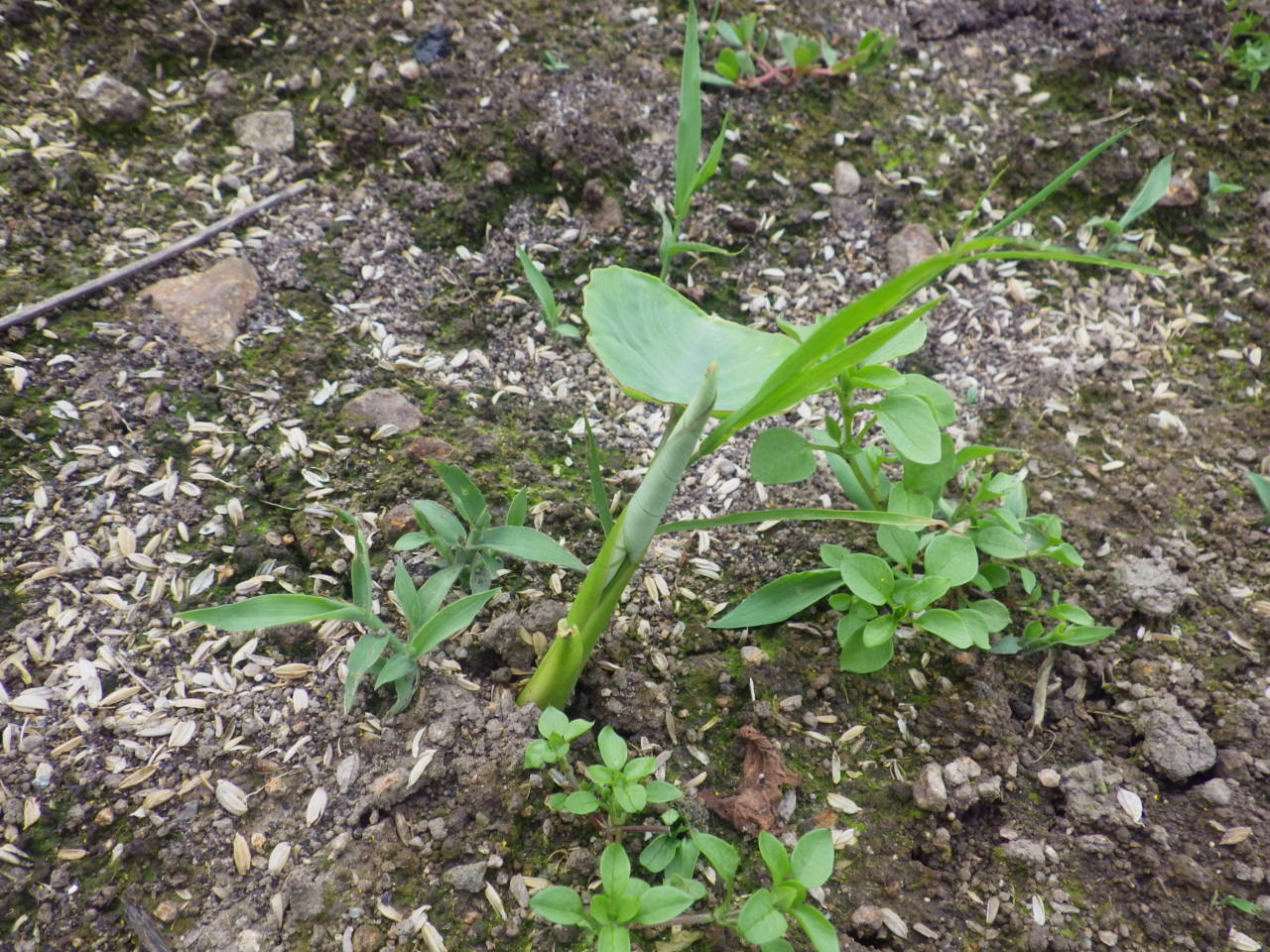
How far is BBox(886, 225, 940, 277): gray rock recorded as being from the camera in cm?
205

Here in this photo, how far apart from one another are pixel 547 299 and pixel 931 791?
1.19m

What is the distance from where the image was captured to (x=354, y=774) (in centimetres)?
133

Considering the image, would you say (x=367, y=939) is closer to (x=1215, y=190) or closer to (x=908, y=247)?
(x=908, y=247)

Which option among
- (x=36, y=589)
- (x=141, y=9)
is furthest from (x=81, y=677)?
(x=141, y=9)

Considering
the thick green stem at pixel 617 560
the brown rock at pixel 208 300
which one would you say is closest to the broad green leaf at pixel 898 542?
the thick green stem at pixel 617 560

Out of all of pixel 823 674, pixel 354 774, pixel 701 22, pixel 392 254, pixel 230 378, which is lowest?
pixel 354 774

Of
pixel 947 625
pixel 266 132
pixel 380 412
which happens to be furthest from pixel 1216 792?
pixel 266 132

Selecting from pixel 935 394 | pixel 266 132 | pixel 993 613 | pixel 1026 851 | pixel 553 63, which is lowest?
pixel 1026 851

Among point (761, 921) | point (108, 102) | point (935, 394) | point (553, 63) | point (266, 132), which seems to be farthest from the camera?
point (553, 63)

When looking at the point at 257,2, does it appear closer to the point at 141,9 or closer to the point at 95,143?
the point at 141,9

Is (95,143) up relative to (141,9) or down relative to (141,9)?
down

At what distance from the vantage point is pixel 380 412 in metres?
1.71

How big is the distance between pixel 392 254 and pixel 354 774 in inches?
45.7

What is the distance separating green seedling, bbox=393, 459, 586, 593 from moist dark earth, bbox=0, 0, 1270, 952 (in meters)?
0.10
